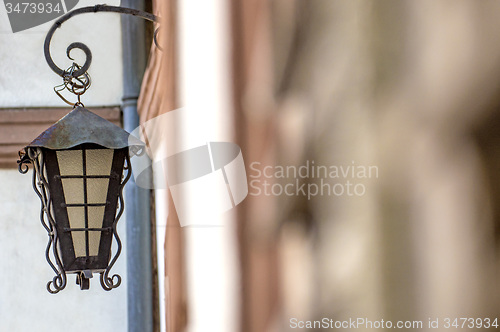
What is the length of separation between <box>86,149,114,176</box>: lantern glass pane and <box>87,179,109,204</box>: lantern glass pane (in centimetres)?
2

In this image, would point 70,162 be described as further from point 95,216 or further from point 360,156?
point 360,156

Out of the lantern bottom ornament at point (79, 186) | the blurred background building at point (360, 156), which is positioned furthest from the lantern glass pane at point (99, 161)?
the blurred background building at point (360, 156)

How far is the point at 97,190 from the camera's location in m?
2.27

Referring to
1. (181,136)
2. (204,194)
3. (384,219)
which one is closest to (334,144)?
(384,219)

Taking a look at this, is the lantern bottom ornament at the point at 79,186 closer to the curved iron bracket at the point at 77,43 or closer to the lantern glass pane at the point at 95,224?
the lantern glass pane at the point at 95,224

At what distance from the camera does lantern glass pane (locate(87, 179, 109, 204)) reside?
225cm

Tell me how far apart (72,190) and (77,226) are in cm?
10

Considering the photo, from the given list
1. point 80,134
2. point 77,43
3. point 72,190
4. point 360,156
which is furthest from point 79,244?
point 360,156

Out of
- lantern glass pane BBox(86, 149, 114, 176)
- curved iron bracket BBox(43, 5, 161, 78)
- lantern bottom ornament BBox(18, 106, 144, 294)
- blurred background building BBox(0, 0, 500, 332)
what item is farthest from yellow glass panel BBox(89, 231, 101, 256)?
blurred background building BBox(0, 0, 500, 332)

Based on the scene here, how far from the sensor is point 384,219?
733 mm

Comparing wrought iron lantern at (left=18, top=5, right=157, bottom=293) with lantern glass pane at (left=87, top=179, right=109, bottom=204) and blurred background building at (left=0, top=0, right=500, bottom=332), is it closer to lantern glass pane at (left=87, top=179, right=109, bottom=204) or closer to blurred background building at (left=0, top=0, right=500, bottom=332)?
lantern glass pane at (left=87, top=179, right=109, bottom=204)

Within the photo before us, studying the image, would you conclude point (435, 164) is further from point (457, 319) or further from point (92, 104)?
point (92, 104)

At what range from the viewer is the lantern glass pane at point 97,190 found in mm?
2250

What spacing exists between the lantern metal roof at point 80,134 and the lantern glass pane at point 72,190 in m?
0.11
